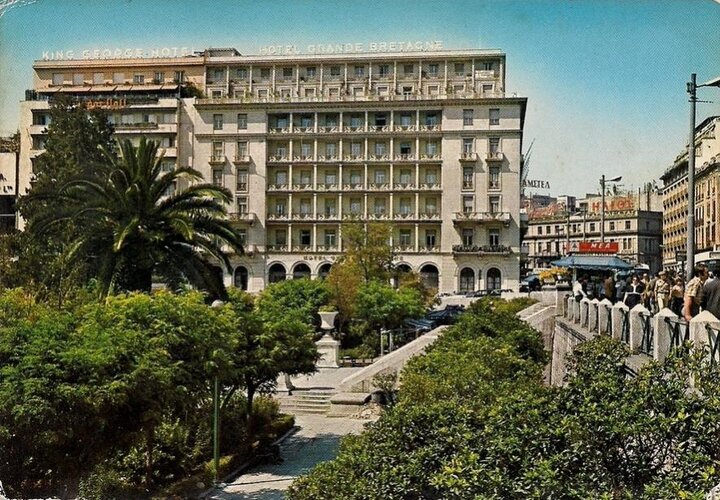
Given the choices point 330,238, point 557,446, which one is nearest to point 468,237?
point 330,238

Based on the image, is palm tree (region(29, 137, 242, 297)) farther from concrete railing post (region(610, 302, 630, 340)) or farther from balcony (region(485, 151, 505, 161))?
balcony (region(485, 151, 505, 161))

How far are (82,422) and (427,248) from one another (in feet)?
50.6

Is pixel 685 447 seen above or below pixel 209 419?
above

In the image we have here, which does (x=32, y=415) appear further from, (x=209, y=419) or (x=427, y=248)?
(x=427, y=248)

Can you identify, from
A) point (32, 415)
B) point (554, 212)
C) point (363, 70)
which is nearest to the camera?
point (32, 415)

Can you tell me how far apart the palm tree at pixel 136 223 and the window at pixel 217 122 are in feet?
13.2

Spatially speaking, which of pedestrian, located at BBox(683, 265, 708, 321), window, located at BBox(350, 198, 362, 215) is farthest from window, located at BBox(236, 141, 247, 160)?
pedestrian, located at BBox(683, 265, 708, 321)

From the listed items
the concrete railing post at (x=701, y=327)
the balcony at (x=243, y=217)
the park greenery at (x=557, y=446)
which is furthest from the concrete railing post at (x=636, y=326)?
the balcony at (x=243, y=217)

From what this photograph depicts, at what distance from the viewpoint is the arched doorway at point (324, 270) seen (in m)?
24.3

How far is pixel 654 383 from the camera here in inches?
213

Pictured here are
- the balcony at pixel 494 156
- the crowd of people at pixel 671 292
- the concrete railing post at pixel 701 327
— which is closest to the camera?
the concrete railing post at pixel 701 327

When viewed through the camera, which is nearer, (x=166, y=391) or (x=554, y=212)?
(x=166, y=391)

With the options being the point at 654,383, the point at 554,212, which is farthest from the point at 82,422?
the point at 554,212

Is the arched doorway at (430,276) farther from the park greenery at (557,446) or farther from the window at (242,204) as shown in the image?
the park greenery at (557,446)
